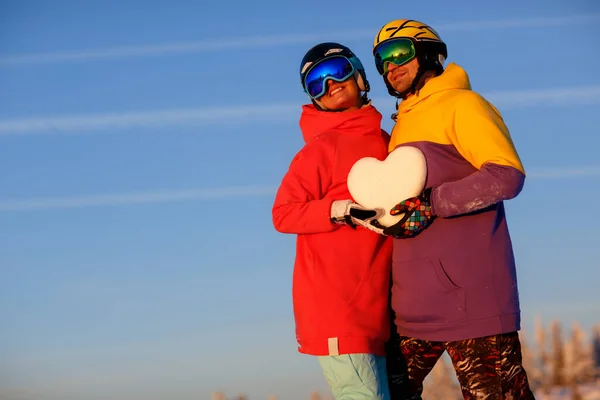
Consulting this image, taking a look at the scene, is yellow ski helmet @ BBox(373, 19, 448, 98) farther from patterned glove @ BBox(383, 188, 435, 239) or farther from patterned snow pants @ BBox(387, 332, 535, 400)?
patterned snow pants @ BBox(387, 332, 535, 400)

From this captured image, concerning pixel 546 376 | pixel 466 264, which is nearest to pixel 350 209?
pixel 466 264

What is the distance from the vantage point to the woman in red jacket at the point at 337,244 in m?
4.93

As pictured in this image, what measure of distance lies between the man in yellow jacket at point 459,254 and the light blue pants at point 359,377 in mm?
195

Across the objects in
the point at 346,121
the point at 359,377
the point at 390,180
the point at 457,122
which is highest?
the point at 346,121

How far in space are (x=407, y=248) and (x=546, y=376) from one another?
6185mm

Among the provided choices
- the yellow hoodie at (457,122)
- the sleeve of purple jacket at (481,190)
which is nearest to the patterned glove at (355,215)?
the sleeve of purple jacket at (481,190)

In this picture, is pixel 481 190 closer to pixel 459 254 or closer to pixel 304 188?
pixel 459 254

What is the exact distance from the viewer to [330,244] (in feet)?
16.5

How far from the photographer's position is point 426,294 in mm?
4910

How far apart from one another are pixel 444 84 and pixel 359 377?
152cm

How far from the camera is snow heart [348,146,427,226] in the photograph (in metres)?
4.84

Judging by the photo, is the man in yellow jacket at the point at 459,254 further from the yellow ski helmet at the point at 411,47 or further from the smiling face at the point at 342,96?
the smiling face at the point at 342,96

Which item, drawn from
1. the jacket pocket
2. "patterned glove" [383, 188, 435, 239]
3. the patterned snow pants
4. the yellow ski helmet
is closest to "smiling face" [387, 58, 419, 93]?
the yellow ski helmet

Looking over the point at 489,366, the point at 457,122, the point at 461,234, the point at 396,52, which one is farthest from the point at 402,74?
the point at 489,366
